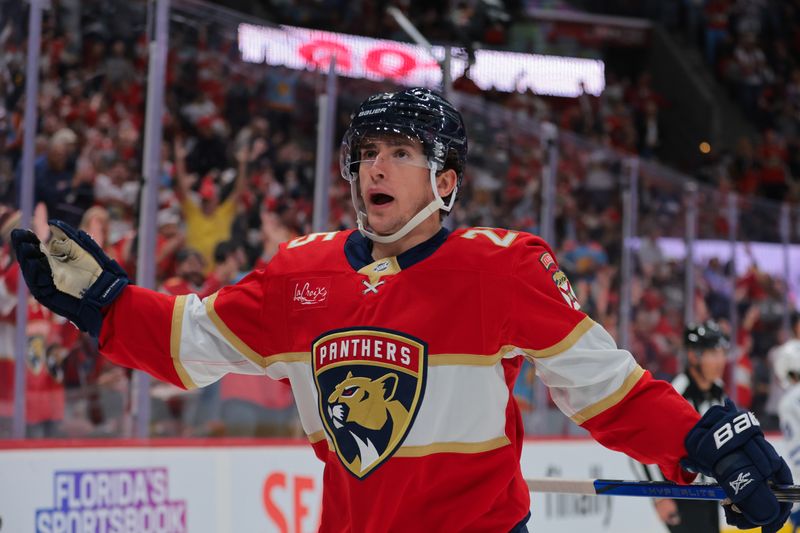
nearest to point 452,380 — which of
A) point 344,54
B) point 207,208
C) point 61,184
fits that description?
point 61,184

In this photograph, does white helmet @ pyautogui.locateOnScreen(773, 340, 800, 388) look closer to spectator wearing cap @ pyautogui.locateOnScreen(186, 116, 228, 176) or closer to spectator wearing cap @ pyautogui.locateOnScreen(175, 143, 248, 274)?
spectator wearing cap @ pyautogui.locateOnScreen(175, 143, 248, 274)

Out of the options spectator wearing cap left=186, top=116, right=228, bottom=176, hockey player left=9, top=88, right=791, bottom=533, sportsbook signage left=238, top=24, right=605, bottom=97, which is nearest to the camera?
hockey player left=9, top=88, right=791, bottom=533

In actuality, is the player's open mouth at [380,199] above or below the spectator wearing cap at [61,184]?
below

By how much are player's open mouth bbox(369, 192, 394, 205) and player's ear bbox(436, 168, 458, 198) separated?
0.13 m

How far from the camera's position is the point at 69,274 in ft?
7.93

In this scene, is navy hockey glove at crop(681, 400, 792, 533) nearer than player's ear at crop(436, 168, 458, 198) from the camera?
Yes

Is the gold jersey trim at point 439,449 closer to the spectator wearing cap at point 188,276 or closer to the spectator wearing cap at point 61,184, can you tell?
the spectator wearing cap at point 61,184

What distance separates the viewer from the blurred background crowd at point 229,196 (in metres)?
4.49

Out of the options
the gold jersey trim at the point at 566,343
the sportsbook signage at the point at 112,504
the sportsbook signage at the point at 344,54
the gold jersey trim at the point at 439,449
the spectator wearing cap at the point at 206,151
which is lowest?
the sportsbook signage at the point at 112,504

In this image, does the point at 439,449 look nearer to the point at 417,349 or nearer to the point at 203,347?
the point at 417,349

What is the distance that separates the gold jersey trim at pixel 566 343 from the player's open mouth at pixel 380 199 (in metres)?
0.43

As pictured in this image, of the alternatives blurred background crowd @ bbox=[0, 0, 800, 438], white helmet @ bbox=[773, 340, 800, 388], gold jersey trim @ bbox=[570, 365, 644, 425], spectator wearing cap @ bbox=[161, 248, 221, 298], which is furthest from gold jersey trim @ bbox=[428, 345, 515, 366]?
white helmet @ bbox=[773, 340, 800, 388]

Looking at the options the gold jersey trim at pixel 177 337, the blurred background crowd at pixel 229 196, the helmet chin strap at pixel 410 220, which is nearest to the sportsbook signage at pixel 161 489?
the blurred background crowd at pixel 229 196

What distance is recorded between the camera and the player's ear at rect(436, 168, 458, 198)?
2545mm
